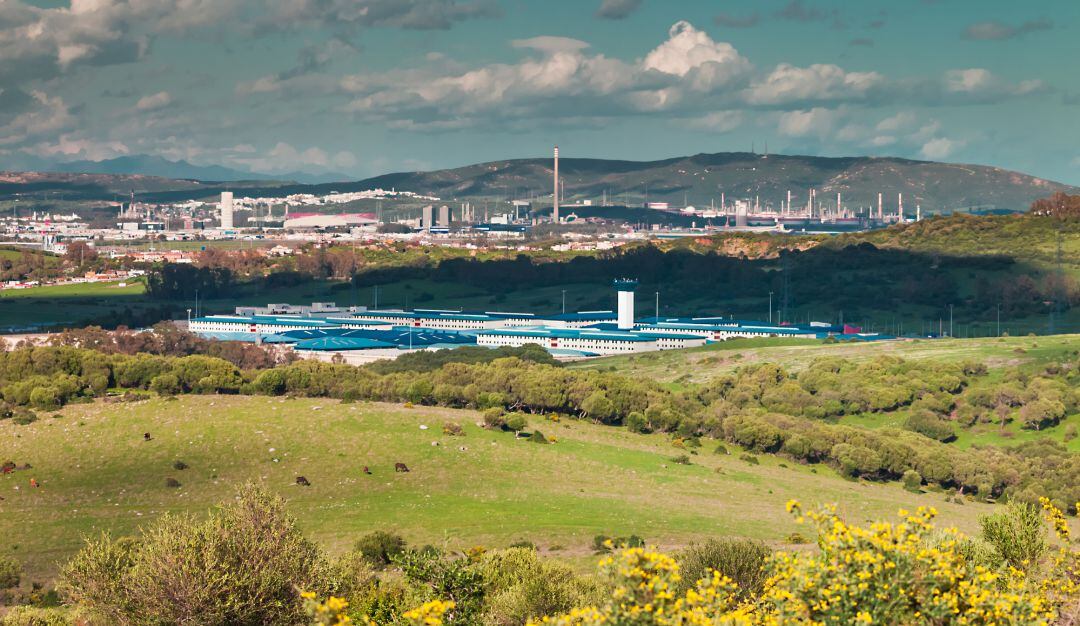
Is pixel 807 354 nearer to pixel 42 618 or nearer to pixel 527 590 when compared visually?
pixel 527 590

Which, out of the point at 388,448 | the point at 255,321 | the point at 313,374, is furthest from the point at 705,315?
the point at 388,448

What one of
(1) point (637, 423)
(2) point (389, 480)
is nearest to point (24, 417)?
(2) point (389, 480)

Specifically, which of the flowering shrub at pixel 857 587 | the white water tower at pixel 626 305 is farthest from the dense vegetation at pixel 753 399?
the white water tower at pixel 626 305

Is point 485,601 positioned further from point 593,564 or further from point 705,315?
point 705,315

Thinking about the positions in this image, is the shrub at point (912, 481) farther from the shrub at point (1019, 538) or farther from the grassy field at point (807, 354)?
the grassy field at point (807, 354)

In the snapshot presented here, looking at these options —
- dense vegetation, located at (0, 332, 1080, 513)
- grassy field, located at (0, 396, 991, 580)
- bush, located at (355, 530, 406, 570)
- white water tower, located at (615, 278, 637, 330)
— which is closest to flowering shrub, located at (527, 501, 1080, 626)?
bush, located at (355, 530, 406, 570)
